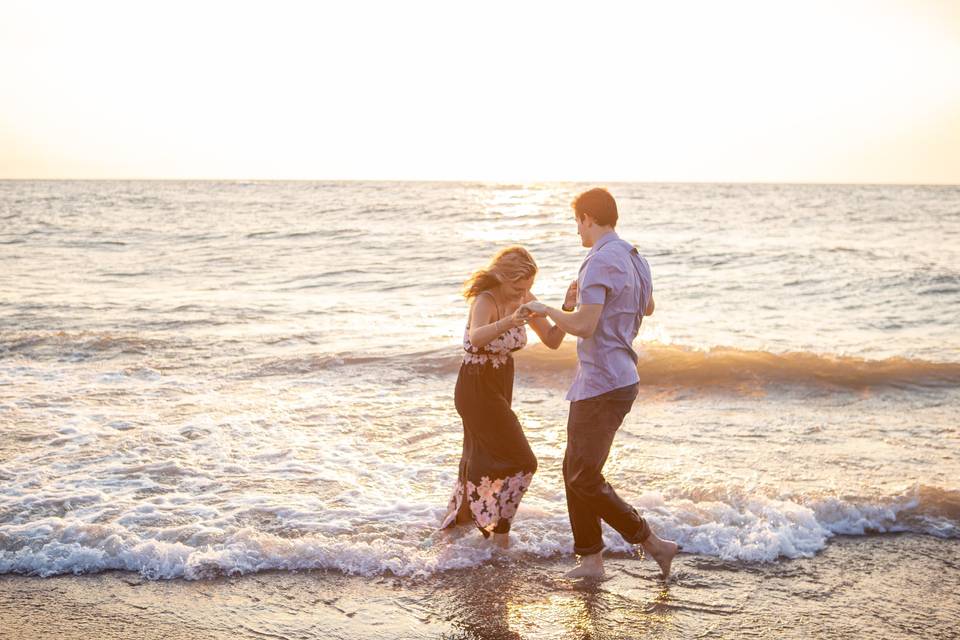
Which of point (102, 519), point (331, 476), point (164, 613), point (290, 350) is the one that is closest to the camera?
point (164, 613)

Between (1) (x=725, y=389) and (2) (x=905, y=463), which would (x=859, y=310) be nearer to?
(1) (x=725, y=389)

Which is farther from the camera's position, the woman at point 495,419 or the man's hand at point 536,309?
the woman at point 495,419

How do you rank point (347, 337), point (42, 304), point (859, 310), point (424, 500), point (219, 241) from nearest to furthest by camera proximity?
point (424, 500)
point (347, 337)
point (42, 304)
point (859, 310)
point (219, 241)

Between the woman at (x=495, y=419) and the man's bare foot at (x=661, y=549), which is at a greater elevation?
the woman at (x=495, y=419)

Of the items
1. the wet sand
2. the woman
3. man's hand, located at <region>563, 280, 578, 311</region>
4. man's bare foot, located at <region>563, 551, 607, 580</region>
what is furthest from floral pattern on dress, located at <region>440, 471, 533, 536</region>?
man's hand, located at <region>563, 280, 578, 311</region>

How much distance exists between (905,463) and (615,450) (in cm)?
250

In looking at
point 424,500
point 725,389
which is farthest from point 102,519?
point 725,389

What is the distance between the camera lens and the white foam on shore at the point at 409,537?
4.97 m

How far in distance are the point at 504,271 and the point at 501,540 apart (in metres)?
1.72

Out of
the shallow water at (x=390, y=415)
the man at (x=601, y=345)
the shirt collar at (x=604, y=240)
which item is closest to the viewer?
the man at (x=601, y=345)

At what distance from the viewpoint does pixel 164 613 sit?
14.3ft

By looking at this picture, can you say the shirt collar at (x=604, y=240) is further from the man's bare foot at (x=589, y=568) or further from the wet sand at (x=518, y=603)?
the wet sand at (x=518, y=603)

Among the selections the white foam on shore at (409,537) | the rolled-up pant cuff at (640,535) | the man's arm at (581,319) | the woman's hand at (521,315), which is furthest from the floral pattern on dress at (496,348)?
the rolled-up pant cuff at (640,535)

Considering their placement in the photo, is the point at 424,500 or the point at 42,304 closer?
the point at 424,500
